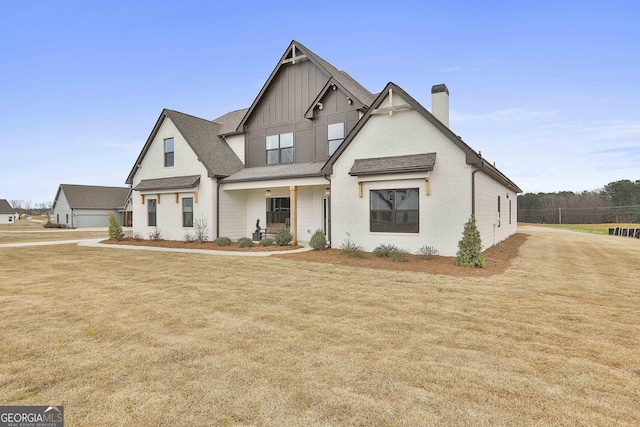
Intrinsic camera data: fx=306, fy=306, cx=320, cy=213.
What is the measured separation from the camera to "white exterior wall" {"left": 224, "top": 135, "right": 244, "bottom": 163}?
20.1m

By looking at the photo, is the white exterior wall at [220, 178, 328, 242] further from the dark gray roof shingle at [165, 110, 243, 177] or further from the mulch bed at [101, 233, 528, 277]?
the mulch bed at [101, 233, 528, 277]

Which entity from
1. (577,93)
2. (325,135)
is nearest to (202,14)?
(325,135)

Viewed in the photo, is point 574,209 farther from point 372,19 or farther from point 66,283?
point 66,283

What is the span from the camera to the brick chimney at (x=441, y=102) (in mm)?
13930

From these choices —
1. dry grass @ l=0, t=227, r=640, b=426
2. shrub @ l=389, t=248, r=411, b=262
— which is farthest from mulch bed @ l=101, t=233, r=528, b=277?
dry grass @ l=0, t=227, r=640, b=426

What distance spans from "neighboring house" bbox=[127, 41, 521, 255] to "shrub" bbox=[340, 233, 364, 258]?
0.24 metres

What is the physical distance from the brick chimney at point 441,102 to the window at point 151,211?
1811 centimetres

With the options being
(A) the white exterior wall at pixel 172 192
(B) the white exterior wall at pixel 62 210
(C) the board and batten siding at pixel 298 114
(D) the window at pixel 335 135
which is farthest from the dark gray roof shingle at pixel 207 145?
(B) the white exterior wall at pixel 62 210

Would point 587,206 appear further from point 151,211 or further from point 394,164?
point 151,211

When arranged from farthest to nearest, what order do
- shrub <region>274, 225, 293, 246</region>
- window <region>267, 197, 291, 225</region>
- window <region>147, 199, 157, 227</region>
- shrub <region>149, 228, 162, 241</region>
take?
window <region>147, 199, 157, 227</region> → shrub <region>149, 228, 162, 241</region> → window <region>267, 197, 291, 225</region> → shrub <region>274, 225, 293, 246</region>

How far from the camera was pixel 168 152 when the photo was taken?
1997 centimetres

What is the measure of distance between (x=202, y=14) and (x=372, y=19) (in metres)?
10.8

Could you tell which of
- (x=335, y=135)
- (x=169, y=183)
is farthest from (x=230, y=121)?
(x=335, y=135)

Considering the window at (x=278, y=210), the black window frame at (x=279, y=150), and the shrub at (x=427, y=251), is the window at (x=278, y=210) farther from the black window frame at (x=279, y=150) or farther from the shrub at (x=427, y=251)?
the shrub at (x=427, y=251)
